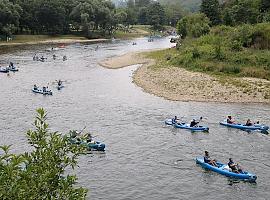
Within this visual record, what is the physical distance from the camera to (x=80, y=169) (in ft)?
102

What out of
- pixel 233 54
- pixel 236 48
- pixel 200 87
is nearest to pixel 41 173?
pixel 200 87

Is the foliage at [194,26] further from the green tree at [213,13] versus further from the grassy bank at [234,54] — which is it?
the grassy bank at [234,54]

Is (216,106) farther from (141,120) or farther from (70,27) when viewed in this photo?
(70,27)

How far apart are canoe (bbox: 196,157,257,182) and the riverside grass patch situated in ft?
107

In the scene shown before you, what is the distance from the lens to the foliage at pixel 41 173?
9.94 meters

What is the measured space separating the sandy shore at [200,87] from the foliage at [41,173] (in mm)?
43947

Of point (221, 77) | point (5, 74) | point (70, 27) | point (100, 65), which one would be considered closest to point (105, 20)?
point (70, 27)

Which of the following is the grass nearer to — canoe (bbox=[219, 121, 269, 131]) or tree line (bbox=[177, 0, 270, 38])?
tree line (bbox=[177, 0, 270, 38])

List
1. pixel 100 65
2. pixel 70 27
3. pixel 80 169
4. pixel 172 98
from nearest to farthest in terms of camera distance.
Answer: pixel 80 169 → pixel 172 98 → pixel 100 65 → pixel 70 27

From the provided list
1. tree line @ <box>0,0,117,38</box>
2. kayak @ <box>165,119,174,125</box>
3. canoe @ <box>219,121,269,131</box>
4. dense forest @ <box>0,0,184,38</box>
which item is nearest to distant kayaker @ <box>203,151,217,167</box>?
canoe @ <box>219,121,269,131</box>

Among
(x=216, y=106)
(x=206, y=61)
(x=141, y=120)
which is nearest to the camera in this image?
(x=141, y=120)

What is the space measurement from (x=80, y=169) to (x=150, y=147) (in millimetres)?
7160

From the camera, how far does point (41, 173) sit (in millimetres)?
10477

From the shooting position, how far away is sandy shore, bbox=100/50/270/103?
54.1 meters
